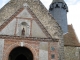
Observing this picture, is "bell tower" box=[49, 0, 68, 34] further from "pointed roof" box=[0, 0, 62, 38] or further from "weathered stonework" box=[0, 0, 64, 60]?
"weathered stonework" box=[0, 0, 64, 60]

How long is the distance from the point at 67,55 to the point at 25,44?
567 centimetres

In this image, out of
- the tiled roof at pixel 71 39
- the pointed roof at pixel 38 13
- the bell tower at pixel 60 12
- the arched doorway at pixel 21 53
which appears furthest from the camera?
the bell tower at pixel 60 12

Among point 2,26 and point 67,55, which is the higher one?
point 2,26

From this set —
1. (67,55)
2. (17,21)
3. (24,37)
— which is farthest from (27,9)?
(67,55)

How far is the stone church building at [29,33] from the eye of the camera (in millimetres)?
13711

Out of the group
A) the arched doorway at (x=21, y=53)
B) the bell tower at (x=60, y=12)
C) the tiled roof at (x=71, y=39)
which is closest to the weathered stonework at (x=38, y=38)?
the arched doorway at (x=21, y=53)

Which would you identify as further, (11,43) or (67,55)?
(67,55)

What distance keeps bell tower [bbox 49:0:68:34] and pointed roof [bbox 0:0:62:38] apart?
147 inches

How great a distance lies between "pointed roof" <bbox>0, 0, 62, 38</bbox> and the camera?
1525 centimetres

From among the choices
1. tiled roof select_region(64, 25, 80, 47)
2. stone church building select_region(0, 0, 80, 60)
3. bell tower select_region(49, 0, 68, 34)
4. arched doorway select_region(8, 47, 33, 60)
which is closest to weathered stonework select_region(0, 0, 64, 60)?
stone church building select_region(0, 0, 80, 60)

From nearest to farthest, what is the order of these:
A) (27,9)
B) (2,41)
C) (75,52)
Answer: (2,41), (27,9), (75,52)

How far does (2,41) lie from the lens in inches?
540

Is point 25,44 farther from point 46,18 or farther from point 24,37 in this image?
point 46,18

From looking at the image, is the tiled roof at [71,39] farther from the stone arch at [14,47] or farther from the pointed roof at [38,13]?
the stone arch at [14,47]
